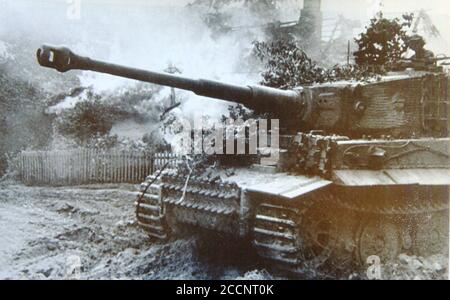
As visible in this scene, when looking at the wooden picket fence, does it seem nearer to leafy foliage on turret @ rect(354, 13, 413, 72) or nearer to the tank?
the tank

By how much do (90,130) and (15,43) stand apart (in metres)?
4.26

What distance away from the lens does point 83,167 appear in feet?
53.0

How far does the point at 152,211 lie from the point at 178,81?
2.98 metres

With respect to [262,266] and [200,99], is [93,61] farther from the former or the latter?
[200,99]

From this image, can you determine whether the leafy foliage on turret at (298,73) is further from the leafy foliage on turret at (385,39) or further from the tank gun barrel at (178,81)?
the tank gun barrel at (178,81)

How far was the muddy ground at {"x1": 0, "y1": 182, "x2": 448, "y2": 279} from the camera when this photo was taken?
7.00 m

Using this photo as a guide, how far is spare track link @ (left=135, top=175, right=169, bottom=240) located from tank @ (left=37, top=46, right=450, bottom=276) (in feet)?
0.07

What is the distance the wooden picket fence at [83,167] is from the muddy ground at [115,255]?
498 cm

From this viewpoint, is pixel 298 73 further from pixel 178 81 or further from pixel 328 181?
pixel 178 81

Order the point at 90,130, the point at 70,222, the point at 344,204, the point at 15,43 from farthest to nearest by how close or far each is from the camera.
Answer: the point at 90,130 → the point at 15,43 → the point at 70,222 → the point at 344,204

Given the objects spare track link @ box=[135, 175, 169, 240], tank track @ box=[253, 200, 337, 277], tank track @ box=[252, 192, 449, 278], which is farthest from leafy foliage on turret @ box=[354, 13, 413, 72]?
spare track link @ box=[135, 175, 169, 240]

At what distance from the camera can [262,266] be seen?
688 cm
